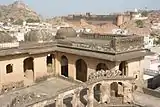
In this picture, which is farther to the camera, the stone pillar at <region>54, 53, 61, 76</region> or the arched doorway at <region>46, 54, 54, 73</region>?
the arched doorway at <region>46, 54, 54, 73</region>

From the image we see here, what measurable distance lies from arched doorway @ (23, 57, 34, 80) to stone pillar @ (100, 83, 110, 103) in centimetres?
908

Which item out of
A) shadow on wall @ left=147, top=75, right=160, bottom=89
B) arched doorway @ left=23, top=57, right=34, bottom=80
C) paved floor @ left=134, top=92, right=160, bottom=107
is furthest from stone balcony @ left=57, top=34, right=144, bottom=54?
shadow on wall @ left=147, top=75, right=160, bottom=89

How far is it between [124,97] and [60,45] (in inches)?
379

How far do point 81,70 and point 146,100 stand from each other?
883cm

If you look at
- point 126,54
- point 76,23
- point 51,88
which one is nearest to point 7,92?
point 51,88

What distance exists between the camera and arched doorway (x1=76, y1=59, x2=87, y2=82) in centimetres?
2597

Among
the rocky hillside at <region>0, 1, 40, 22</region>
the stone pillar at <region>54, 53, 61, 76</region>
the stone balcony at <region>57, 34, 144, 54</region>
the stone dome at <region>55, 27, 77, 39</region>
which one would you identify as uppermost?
the rocky hillside at <region>0, 1, 40, 22</region>

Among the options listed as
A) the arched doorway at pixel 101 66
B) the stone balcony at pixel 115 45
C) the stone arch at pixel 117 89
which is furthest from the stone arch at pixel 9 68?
the stone arch at pixel 117 89

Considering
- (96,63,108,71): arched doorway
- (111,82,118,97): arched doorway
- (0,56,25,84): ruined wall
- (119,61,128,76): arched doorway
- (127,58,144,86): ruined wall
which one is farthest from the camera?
(96,63,108,71): arched doorway

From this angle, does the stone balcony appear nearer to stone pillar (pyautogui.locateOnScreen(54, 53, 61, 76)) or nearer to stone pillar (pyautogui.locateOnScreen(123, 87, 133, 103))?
stone pillar (pyautogui.locateOnScreen(54, 53, 61, 76))

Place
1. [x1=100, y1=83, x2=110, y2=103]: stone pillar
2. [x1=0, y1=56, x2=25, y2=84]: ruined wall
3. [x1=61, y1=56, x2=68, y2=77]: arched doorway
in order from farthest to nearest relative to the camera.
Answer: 1. [x1=61, y1=56, x2=68, y2=77]: arched doorway
2. [x1=0, y1=56, x2=25, y2=84]: ruined wall
3. [x1=100, y1=83, x2=110, y2=103]: stone pillar

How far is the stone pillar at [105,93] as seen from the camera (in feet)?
60.6

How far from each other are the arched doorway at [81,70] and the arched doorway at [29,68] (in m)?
4.87

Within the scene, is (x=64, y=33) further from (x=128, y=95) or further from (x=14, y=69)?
(x=128, y=95)
